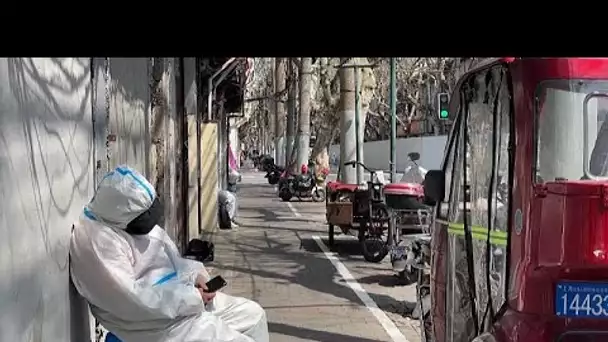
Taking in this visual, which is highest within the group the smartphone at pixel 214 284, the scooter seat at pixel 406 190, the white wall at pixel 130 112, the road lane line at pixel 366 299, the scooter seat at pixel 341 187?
the white wall at pixel 130 112

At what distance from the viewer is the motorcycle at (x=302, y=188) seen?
1026 inches

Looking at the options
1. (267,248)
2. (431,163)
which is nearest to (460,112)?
(267,248)

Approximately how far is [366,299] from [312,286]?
1025 millimetres

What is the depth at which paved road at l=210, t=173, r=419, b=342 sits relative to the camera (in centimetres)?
776

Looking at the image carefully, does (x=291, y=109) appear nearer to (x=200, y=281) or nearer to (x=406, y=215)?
(x=406, y=215)

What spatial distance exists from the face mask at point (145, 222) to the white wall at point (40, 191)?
1.04 feet

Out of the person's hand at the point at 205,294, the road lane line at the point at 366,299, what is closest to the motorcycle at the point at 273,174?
the road lane line at the point at 366,299

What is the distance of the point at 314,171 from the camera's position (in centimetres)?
2733

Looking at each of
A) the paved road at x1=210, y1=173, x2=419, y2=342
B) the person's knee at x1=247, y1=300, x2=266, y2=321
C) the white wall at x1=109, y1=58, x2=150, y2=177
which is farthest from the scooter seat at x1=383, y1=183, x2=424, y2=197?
the person's knee at x1=247, y1=300, x2=266, y2=321

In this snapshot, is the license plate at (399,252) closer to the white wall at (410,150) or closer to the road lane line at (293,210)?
the road lane line at (293,210)

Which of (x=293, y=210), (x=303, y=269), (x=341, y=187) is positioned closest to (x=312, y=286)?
(x=303, y=269)

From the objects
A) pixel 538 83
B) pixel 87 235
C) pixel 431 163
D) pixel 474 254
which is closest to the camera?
pixel 538 83
